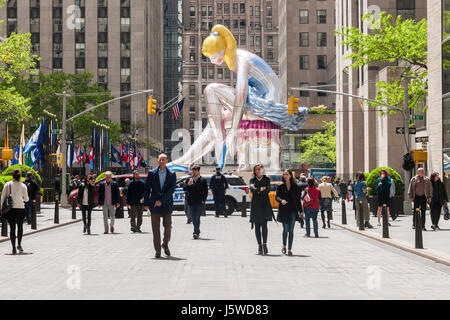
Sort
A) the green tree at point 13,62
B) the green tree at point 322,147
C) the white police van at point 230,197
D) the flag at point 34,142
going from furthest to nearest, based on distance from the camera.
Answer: the green tree at point 322,147 → the flag at point 34,142 → the green tree at point 13,62 → the white police van at point 230,197

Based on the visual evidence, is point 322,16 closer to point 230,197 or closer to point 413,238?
point 230,197

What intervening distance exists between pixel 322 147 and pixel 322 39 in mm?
26070

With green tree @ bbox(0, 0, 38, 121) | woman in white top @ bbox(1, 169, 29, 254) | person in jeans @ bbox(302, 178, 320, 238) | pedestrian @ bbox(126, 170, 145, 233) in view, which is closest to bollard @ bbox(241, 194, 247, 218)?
pedestrian @ bbox(126, 170, 145, 233)

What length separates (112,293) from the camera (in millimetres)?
9672

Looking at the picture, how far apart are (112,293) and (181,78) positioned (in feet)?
546

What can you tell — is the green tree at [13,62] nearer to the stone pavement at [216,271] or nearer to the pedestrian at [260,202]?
the stone pavement at [216,271]

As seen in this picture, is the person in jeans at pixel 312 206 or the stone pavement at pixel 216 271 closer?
the stone pavement at pixel 216 271

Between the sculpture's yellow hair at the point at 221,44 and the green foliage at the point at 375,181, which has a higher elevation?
the sculpture's yellow hair at the point at 221,44

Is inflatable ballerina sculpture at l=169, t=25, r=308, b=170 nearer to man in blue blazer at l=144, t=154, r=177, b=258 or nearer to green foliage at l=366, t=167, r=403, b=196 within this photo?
green foliage at l=366, t=167, r=403, b=196

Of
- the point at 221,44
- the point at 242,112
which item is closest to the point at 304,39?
the point at 221,44

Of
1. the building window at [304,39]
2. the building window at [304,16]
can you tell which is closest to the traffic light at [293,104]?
the building window at [304,39]

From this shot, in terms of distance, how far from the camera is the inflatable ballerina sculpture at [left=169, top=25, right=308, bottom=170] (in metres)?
54.1

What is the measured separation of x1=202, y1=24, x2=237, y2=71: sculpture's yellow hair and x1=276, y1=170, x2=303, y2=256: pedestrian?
3892 cm

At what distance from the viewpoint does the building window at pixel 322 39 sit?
370 ft
